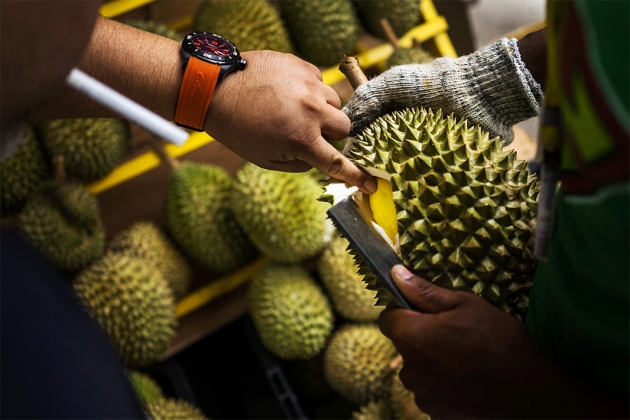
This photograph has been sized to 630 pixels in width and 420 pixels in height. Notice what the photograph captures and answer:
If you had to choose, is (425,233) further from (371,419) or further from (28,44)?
(371,419)

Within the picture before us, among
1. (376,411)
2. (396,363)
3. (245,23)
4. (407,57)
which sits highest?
(245,23)

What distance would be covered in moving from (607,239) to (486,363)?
276 mm

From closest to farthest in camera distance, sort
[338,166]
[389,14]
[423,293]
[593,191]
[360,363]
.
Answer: [593,191]
[423,293]
[338,166]
[360,363]
[389,14]

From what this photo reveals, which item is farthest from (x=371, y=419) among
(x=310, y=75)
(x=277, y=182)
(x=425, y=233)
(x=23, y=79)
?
(x=23, y=79)

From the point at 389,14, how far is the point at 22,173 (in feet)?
4.35

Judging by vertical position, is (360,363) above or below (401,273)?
below

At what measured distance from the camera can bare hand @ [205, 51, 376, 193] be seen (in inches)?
44.4

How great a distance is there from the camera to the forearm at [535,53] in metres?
1.25

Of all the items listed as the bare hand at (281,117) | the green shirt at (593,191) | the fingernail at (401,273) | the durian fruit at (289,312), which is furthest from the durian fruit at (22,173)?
the green shirt at (593,191)

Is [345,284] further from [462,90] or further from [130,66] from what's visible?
[130,66]

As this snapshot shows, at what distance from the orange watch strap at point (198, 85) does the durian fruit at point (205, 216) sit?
2.32 feet

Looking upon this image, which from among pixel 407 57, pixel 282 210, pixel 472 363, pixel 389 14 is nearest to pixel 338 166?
pixel 472 363

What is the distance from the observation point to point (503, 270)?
3.39 feet

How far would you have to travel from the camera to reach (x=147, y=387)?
1.68 metres
